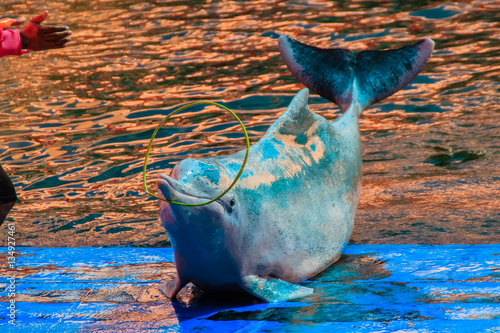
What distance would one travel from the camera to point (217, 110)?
9.70 meters

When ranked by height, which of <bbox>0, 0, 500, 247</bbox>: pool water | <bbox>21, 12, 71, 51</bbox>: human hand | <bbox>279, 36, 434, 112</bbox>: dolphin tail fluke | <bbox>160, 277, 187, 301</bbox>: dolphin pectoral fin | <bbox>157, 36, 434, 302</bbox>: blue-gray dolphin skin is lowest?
<bbox>0, 0, 500, 247</bbox>: pool water

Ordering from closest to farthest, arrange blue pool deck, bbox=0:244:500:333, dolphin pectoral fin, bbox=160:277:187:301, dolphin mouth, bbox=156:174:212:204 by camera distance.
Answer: dolphin mouth, bbox=156:174:212:204 < blue pool deck, bbox=0:244:500:333 < dolphin pectoral fin, bbox=160:277:187:301

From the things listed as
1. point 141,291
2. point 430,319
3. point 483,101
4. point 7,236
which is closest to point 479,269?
point 430,319

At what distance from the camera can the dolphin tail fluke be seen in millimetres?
5320

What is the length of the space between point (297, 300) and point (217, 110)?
6443mm

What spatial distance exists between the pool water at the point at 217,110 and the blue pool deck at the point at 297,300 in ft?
2.65

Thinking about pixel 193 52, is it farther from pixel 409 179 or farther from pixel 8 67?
pixel 409 179

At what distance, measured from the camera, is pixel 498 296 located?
11.1 feet

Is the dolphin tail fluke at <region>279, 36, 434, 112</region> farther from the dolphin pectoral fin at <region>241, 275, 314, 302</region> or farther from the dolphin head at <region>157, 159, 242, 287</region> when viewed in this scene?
the dolphin head at <region>157, 159, 242, 287</region>

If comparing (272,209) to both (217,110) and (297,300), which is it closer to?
(297,300)

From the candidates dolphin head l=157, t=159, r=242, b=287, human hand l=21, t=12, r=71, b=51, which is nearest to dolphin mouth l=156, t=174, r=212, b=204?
dolphin head l=157, t=159, r=242, b=287

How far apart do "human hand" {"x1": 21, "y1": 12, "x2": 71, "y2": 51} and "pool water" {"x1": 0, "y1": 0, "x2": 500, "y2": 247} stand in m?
1.96

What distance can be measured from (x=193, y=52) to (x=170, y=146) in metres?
4.73

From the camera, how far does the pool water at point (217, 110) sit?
5855 millimetres
